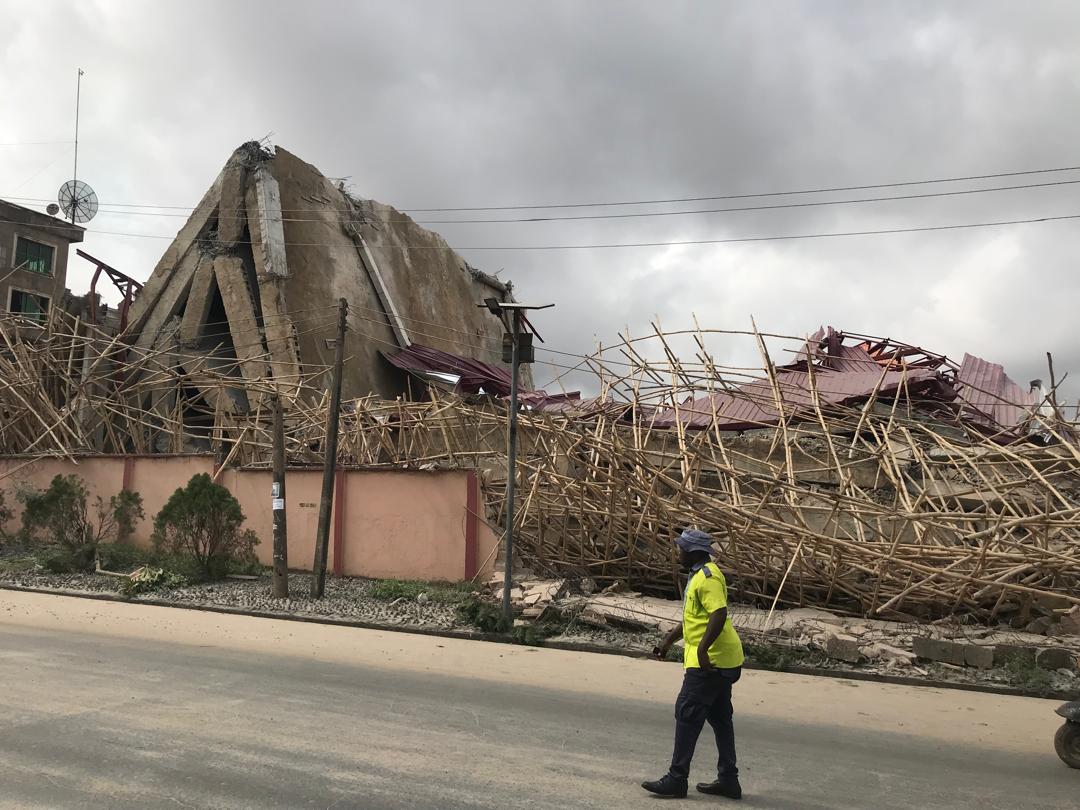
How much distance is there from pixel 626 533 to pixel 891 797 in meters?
7.84

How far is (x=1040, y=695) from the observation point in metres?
A: 8.12

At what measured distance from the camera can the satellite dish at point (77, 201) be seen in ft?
114

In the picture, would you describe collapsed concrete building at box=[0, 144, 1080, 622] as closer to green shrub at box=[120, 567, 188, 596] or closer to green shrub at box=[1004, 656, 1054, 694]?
green shrub at box=[1004, 656, 1054, 694]

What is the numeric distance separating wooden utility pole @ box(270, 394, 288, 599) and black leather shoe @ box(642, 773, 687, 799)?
950 centimetres

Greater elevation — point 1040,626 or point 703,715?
Answer: point 703,715

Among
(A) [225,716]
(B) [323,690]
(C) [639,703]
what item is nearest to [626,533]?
(C) [639,703]

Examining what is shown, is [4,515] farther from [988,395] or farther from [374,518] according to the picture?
[988,395]

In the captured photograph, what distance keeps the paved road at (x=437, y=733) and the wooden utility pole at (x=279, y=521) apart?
3412 millimetres

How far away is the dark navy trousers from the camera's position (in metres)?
4.35

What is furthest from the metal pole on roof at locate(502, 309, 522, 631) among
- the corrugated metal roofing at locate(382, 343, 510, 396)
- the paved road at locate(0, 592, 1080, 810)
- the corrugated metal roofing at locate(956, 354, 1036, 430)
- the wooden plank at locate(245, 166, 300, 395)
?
the corrugated metal roofing at locate(382, 343, 510, 396)

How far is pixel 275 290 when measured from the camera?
896 inches

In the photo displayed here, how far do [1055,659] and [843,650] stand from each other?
2.24m

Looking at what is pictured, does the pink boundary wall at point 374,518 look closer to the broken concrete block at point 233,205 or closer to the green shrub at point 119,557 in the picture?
the green shrub at point 119,557

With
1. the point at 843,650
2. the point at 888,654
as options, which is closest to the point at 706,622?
the point at 843,650
